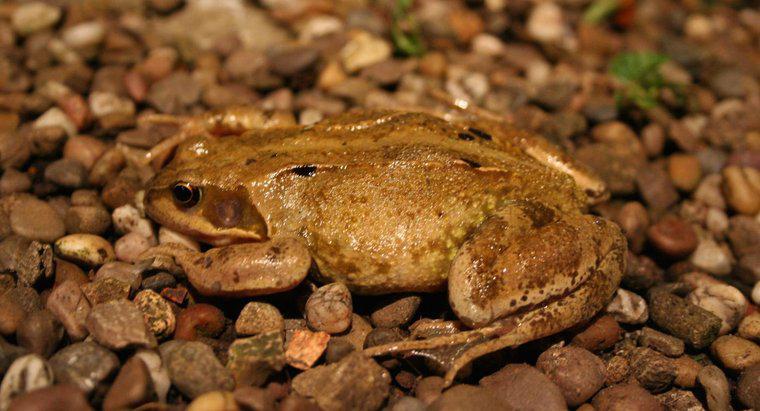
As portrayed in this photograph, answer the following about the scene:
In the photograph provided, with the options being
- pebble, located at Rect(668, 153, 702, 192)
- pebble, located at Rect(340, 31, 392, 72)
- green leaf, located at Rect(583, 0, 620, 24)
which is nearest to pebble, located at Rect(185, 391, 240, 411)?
pebble, located at Rect(340, 31, 392, 72)

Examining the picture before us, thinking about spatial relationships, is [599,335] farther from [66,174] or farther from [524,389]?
[66,174]

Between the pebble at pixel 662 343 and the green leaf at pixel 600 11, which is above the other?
the green leaf at pixel 600 11

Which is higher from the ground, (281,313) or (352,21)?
(352,21)

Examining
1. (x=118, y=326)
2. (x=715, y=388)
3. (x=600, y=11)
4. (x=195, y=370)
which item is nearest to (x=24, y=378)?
(x=118, y=326)

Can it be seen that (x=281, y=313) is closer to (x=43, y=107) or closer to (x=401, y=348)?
(x=401, y=348)

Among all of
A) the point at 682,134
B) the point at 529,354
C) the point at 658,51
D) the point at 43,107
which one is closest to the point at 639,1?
the point at 658,51

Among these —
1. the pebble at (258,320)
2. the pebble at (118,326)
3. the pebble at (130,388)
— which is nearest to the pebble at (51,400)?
the pebble at (130,388)

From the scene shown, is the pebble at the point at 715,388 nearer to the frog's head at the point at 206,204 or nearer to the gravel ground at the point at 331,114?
the gravel ground at the point at 331,114
